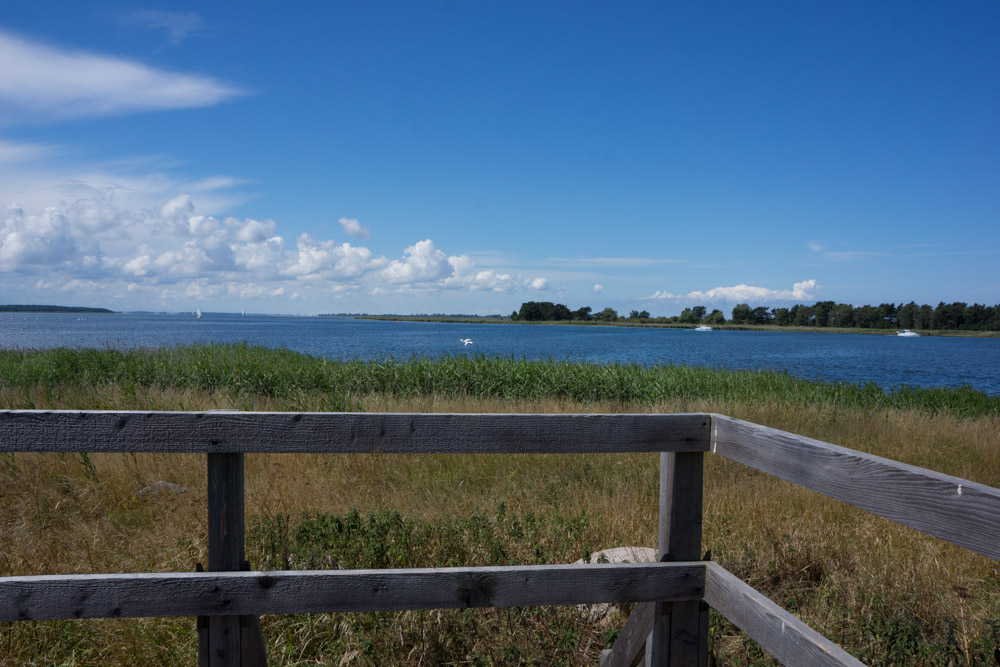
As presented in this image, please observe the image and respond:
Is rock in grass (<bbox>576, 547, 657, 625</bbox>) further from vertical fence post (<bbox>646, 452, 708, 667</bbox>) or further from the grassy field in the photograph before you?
vertical fence post (<bbox>646, 452, 708, 667</bbox>)

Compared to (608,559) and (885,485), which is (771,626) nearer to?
(885,485)

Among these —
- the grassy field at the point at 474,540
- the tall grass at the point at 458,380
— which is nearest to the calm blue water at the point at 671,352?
the tall grass at the point at 458,380

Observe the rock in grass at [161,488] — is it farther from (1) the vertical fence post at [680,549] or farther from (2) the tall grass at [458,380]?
(2) the tall grass at [458,380]

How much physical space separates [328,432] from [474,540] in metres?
2.31

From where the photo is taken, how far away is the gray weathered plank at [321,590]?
218cm

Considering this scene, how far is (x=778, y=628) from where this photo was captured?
6.63 ft

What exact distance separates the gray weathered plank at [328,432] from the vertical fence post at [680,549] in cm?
10

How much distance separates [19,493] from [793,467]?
6.93 m

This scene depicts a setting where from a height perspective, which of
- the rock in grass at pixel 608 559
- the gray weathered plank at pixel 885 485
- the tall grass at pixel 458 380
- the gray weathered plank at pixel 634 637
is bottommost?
the tall grass at pixel 458 380

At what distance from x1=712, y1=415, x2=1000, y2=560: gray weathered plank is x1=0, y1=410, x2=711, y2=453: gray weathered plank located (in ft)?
0.97

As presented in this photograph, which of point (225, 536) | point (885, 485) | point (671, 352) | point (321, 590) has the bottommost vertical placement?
point (671, 352)

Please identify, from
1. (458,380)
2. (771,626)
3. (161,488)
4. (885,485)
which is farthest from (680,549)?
(458,380)

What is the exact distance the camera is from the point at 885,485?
1.79 metres

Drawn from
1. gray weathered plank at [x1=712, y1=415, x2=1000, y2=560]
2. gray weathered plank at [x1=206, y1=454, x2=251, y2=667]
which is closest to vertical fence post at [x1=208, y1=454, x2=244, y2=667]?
gray weathered plank at [x1=206, y1=454, x2=251, y2=667]
